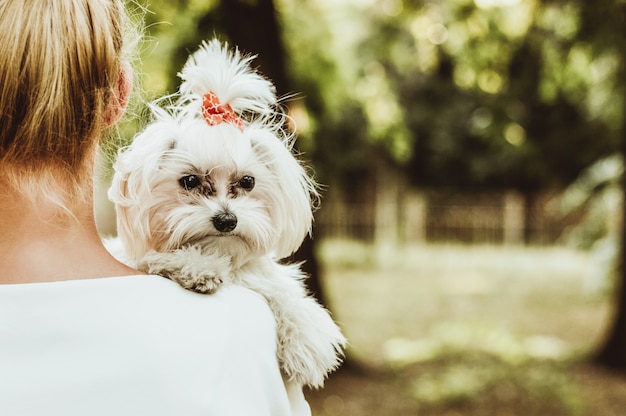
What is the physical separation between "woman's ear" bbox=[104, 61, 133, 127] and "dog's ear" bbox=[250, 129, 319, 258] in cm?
51

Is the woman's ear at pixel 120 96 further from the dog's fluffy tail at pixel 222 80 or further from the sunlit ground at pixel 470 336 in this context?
the sunlit ground at pixel 470 336

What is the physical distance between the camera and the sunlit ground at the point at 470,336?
7152 mm

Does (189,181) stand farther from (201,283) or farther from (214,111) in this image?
(201,283)

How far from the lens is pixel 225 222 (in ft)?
6.22

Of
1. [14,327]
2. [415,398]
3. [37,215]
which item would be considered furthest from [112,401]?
[415,398]

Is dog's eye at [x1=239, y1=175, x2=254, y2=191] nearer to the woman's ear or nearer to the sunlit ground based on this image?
the woman's ear

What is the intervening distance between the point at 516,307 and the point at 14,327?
12.3 metres

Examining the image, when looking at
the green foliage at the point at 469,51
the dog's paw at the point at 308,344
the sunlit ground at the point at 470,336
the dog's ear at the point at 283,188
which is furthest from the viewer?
the green foliage at the point at 469,51

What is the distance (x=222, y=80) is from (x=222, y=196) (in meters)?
0.31

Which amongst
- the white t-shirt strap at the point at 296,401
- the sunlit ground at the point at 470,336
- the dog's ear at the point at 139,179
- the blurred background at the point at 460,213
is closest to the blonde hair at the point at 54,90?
the dog's ear at the point at 139,179

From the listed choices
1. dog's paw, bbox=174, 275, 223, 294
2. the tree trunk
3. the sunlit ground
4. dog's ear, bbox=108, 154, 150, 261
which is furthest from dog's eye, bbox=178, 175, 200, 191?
the tree trunk

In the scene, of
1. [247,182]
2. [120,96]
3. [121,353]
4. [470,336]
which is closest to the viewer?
[121,353]

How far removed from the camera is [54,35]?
1.27 m

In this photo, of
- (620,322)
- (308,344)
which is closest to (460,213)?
(620,322)
